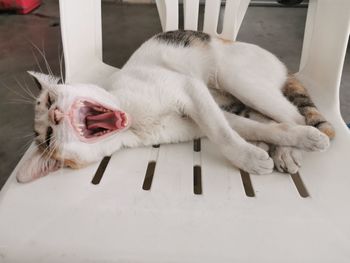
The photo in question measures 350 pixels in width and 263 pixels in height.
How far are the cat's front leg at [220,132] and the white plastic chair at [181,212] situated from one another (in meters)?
0.03

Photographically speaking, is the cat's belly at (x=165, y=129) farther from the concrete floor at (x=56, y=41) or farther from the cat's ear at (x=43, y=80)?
the concrete floor at (x=56, y=41)

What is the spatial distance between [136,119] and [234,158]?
321 millimetres

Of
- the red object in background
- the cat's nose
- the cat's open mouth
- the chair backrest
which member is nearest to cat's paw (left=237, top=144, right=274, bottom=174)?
the cat's open mouth

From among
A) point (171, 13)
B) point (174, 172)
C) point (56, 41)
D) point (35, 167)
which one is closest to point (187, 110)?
point (174, 172)

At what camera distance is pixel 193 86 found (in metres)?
1.12

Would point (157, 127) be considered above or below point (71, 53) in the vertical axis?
below

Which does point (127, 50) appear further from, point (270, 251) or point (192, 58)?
point (270, 251)

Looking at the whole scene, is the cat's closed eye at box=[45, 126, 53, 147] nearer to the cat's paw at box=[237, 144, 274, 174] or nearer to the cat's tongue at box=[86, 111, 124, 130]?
the cat's tongue at box=[86, 111, 124, 130]

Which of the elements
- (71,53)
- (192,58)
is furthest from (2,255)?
(192,58)

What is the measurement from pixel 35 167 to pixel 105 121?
22cm

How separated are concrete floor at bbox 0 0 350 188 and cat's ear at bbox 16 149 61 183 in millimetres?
760

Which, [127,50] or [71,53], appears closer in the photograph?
[71,53]

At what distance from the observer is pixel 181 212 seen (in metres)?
0.83

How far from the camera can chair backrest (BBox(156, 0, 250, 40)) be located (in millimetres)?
1499
